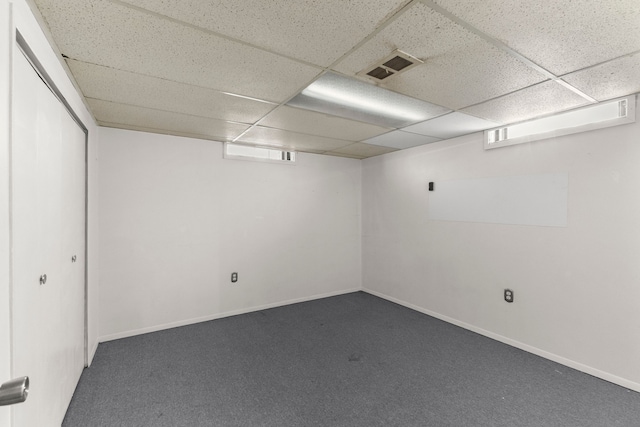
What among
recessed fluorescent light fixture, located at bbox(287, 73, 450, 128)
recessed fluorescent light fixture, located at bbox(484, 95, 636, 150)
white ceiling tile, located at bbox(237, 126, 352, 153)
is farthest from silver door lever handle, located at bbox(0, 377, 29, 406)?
recessed fluorescent light fixture, located at bbox(484, 95, 636, 150)

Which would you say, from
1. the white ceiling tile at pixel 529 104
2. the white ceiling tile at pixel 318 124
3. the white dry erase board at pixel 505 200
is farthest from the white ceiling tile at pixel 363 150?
the white ceiling tile at pixel 529 104

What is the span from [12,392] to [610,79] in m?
3.43

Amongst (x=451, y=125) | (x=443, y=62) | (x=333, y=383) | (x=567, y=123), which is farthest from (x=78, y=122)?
(x=567, y=123)

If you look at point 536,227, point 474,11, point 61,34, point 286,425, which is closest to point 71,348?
point 286,425

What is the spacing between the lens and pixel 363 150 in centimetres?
439

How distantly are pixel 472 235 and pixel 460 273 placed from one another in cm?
50

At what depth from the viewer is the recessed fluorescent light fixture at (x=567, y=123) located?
236 cm

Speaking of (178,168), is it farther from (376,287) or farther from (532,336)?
(532,336)

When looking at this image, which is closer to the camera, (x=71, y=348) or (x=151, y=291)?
(x=71, y=348)

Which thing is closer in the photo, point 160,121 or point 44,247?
point 44,247

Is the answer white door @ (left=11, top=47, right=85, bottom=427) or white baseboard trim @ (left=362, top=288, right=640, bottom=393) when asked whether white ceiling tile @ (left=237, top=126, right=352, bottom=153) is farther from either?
white baseboard trim @ (left=362, top=288, right=640, bottom=393)

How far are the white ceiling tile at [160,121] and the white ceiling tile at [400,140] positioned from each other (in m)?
1.70

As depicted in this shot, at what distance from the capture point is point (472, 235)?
11.4 ft

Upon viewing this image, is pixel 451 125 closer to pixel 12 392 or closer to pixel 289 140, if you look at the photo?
pixel 289 140
